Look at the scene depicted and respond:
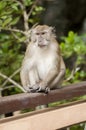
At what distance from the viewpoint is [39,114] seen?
6.81 feet

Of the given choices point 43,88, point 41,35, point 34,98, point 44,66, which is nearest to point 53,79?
point 44,66

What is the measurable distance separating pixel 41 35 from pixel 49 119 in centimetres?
133

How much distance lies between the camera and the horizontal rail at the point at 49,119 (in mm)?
1935

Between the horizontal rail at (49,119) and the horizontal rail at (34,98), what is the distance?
8cm

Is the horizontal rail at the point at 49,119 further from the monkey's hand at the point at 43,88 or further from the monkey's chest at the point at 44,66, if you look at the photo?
the monkey's chest at the point at 44,66

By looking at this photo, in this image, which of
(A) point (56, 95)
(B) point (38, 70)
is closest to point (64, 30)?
(B) point (38, 70)

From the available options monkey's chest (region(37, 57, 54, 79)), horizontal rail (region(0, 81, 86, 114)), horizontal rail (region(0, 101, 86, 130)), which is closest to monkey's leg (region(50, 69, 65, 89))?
monkey's chest (region(37, 57, 54, 79))

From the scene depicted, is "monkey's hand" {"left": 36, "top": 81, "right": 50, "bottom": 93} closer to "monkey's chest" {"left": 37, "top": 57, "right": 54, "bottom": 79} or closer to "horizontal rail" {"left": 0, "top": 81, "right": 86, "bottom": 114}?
"horizontal rail" {"left": 0, "top": 81, "right": 86, "bottom": 114}

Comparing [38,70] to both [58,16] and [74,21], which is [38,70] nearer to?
[58,16]

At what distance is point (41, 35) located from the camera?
3.31 m

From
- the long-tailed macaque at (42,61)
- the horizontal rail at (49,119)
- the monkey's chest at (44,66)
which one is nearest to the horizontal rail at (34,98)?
the horizontal rail at (49,119)

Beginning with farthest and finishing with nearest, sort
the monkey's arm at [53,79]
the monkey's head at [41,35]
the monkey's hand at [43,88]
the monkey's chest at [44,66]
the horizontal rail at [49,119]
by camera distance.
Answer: the monkey's chest at [44,66] < the monkey's head at [41,35] < the monkey's arm at [53,79] < the monkey's hand at [43,88] < the horizontal rail at [49,119]

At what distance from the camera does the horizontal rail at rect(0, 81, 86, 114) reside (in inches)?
79.7

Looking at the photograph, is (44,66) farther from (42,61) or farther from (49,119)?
(49,119)
